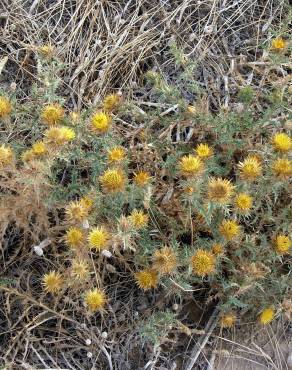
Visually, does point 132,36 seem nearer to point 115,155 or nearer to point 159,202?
point 159,202

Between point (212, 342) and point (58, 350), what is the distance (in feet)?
2.50

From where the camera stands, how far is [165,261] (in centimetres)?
231

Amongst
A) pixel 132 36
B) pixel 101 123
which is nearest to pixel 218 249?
pixel 101 123

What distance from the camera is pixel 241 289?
2.42 meters

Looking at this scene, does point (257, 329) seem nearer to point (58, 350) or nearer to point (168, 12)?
point (58, 350)

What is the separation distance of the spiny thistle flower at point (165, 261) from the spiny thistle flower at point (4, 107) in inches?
36.3

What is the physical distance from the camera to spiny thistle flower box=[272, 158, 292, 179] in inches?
92.0

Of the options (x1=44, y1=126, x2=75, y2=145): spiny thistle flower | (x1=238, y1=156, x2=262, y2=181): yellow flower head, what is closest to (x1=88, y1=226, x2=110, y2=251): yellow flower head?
(x1=44, y1=126, x2=75, y2=145): spiny thistle flower

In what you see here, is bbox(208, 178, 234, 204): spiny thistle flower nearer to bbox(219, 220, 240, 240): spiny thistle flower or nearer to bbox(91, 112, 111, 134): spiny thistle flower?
bbox(219, 220, 240, 240): spiny thistle flower

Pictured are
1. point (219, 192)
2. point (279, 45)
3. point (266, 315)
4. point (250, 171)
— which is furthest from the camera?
point (279, 45)

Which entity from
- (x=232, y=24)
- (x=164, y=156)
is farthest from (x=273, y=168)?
(x=232, y=24)

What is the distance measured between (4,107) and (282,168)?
1251 mm

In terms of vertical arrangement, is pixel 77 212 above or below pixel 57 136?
below

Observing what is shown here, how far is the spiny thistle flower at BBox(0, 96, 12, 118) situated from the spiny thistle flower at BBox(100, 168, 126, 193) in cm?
57
